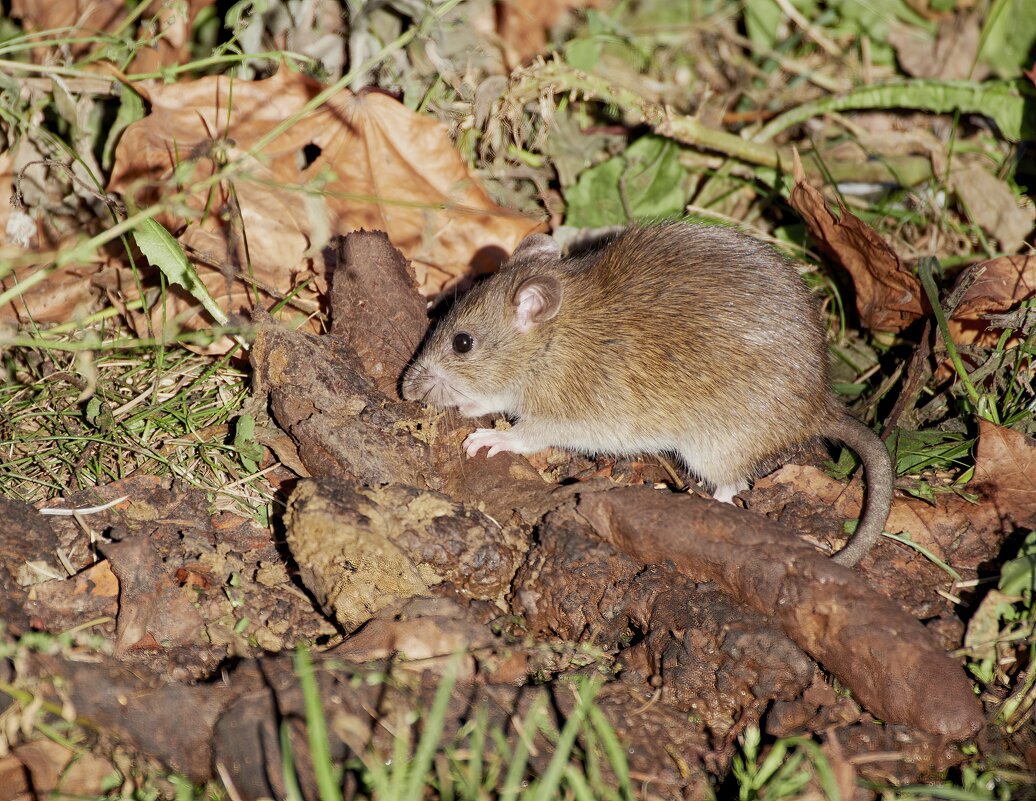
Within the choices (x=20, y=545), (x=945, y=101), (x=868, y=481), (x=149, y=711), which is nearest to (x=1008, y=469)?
(x=868, y=481)

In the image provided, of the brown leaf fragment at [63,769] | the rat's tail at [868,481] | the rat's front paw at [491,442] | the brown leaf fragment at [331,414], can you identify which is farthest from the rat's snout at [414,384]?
the brown leaf fragment at [63,769]

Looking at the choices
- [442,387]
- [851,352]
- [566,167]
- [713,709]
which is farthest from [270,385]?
[851,352]

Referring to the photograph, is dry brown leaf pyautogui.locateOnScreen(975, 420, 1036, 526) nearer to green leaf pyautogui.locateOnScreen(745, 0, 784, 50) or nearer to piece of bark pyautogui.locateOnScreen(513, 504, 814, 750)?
piece of bark pyautogui.locateOnScreen(513, 504, 814, 750)

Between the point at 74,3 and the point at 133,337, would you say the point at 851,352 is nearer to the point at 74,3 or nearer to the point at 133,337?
the point at 133,337

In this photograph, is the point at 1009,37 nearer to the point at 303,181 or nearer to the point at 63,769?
the point at 303,181

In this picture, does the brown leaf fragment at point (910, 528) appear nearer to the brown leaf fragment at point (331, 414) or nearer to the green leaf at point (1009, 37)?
the brown leaf fragment at point (331, 414)

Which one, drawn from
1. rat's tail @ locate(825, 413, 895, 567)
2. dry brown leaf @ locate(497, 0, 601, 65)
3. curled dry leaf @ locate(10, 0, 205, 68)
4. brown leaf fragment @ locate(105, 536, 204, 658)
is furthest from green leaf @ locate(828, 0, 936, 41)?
brown leaf fragment @ locate(105, 536, 204, 658)
